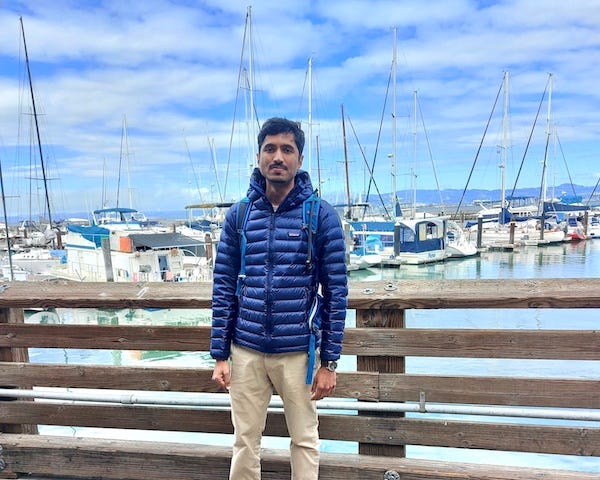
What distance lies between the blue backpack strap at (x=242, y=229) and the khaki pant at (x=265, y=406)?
0.33 meters

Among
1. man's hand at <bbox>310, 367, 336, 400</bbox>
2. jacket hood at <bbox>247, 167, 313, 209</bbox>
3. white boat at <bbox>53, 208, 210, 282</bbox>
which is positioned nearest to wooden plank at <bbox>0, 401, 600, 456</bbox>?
man's hand at <bbox>310, 367, 336, 400</bbox>

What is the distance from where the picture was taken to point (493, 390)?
2361 mm

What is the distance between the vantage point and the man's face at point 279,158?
2.19m

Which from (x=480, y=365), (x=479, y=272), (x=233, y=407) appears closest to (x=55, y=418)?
(x=233, y=407)

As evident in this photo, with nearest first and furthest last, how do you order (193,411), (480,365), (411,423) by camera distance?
(411,423), (193,411), (480,365)

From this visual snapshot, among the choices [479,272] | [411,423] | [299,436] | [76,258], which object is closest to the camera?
[299,436]

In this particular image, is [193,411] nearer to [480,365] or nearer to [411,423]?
[411,423]

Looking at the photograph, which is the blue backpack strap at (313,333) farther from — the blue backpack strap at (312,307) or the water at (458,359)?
the water at (458,359)

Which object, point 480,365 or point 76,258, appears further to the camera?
point 76,258

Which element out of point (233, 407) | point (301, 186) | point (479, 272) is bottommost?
point (479, 272)

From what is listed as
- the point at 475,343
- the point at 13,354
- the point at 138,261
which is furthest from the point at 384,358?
the point at 138,261

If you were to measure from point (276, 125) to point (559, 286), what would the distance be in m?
1.56

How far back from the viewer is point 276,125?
2.22m

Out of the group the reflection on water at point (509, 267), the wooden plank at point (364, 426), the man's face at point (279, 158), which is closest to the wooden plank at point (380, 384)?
the wooden plank at point (364, 426)
